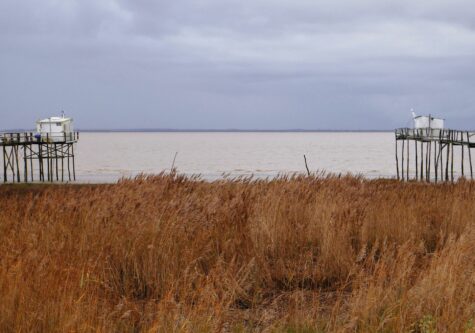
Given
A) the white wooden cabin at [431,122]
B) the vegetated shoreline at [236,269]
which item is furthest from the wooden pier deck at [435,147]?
the vegetated shoreline at [236,269]

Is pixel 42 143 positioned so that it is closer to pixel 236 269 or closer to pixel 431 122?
pixel 431 122

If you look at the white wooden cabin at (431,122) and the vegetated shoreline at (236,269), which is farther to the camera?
the white wooden cabin at (431,122)

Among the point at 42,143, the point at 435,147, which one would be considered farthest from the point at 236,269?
the point at 42,143

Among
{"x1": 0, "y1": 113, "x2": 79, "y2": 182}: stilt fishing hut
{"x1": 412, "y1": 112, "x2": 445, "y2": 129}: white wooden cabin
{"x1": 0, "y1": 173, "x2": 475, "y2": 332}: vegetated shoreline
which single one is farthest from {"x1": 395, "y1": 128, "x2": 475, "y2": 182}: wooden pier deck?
{"x1": 0, "y1": 113, "x2": 79, "y2": 182}: stilt fishing hut

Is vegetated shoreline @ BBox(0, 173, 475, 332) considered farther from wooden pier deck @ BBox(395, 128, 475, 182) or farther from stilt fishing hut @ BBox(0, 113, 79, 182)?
stilt fishing hut @ BBox(0, 113, 79, 182)

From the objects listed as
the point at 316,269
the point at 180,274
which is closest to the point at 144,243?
the point at 180,274

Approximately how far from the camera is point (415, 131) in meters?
72.5

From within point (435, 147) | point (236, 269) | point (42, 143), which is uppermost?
point (42, 143)

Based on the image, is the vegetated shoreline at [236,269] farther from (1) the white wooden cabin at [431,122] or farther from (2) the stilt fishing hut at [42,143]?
(1) the white wooden cabin at [431,122]

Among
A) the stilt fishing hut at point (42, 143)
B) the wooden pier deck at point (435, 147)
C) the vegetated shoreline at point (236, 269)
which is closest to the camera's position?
the vegetated shoreline at point (236, 269)

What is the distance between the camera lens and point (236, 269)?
24.3ft

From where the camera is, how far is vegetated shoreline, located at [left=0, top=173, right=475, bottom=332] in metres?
5.28

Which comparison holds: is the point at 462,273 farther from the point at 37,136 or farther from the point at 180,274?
the point at 37,136

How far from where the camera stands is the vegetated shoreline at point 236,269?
528 cm
